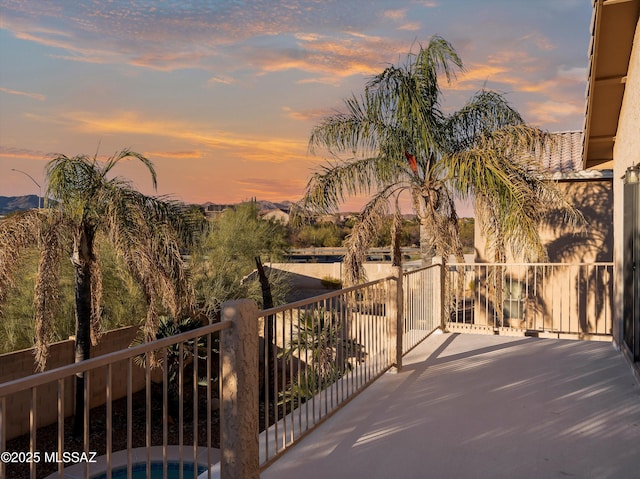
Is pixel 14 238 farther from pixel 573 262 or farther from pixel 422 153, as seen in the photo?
pixel 573 262

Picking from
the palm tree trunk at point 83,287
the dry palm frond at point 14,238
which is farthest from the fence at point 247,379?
the dry palm frond at point 14,238

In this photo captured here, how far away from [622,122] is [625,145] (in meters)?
0.55

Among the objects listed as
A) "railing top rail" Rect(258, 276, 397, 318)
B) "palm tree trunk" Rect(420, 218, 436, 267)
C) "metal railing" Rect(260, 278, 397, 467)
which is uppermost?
"palm tree trunk" Rect(420, 218, 436, 267)

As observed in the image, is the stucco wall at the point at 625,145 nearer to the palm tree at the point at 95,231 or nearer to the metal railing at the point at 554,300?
the metal railing at the point at 554,300

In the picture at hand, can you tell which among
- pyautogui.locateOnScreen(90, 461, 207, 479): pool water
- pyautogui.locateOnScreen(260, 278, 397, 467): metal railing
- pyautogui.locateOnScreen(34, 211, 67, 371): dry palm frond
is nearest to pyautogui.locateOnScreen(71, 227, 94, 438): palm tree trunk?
pyautogui.locateOnScreen(34, 211, 67, 371): dry palm frond

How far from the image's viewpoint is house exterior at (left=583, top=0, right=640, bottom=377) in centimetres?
590

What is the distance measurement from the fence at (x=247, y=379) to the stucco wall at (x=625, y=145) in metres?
2.51

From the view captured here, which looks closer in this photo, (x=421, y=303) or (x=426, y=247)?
(x=421, y=303)

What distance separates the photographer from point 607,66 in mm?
6668

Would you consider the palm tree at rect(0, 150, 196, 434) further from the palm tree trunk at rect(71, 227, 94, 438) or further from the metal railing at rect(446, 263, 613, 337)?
the metal railing at rect(446, 263, 613, 337)

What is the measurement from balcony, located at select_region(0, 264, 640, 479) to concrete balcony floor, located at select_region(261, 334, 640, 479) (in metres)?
0.02

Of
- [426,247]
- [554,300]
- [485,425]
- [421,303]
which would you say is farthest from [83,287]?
[554,300]

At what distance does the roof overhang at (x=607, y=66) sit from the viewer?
19.1ft

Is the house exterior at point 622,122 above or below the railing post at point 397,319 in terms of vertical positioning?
above
